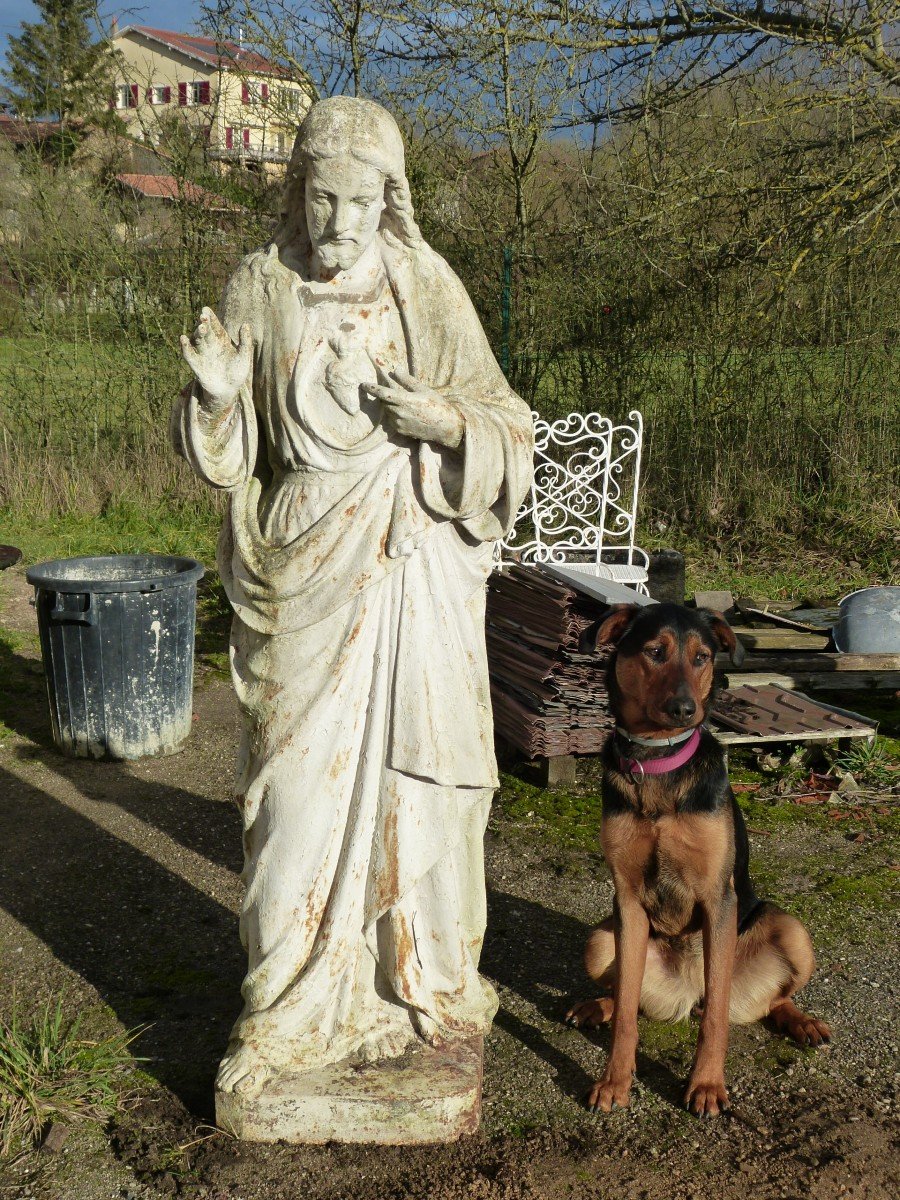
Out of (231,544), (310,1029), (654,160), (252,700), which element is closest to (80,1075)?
(310,1029)

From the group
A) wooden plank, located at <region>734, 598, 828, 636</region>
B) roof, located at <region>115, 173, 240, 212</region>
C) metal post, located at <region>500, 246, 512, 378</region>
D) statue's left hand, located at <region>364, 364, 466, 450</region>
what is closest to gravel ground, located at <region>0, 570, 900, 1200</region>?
statue's left hand, located at <region>364, 364, 466, 450</region>

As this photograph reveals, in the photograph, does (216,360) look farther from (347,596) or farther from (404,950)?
(404,950)

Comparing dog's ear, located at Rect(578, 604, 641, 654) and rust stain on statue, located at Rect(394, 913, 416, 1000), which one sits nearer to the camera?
rust stain on statue, located at Rect(394, 913, 416, 1000)

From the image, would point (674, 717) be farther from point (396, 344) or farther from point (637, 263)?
point (637, 263)

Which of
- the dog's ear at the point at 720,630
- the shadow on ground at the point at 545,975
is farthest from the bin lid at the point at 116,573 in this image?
the dog's ear at the point at 720,630

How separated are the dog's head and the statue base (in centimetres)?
105

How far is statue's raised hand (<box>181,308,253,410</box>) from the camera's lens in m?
2.65

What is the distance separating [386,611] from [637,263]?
906cm

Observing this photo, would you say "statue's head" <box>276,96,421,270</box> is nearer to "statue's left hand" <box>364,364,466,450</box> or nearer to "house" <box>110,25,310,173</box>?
"statue's left hand" <box>364,364,466,450</box>

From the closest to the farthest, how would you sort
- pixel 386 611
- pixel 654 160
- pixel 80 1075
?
pixel 386 611, pixel 80 1075, pixel 654 160

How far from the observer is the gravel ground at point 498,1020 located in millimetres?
2891

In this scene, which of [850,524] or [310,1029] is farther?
[850,524]

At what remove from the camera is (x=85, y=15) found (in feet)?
40.9

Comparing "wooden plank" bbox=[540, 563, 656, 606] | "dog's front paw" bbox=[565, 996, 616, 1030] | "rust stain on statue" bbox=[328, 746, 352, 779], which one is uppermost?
"rust stain on statue" bbox=[328, 746, 352, 779]
